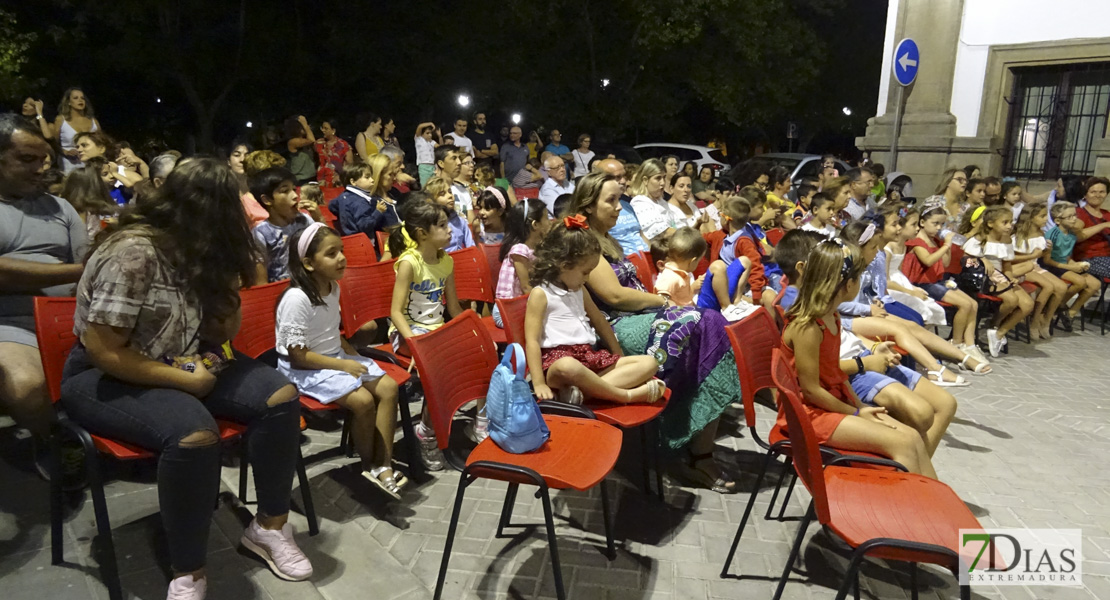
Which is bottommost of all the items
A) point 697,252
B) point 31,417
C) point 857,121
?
point 31,417

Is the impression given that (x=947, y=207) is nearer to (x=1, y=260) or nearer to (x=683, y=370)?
(x=683, y=370)

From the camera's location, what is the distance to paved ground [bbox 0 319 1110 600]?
9.59 ft

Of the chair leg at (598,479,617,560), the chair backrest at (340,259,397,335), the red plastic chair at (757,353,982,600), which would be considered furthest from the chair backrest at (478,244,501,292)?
the red plastic chair at (757,353,982,600)

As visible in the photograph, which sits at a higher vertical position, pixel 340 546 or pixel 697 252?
pixel 697 252

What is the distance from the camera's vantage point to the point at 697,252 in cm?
462

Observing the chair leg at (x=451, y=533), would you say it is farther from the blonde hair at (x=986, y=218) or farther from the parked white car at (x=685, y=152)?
the parked white car at (x=685, y=152)

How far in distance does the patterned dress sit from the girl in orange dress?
1.60 ft

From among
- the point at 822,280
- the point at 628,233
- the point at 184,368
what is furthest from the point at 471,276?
the point at 822,280

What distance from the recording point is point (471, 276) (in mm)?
4961

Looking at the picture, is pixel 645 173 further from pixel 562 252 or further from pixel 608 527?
pixel 608 527

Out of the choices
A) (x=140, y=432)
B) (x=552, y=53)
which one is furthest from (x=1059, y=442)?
(x=552, y=53)

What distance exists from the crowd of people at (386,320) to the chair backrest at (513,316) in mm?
132

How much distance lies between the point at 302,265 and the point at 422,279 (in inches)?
35.8

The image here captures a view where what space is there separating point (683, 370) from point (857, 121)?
26863 mm
